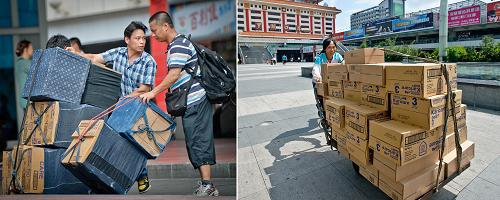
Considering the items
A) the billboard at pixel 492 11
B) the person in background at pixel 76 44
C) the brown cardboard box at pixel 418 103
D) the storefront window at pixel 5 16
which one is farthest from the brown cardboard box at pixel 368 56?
the billboard at pixel 492 11

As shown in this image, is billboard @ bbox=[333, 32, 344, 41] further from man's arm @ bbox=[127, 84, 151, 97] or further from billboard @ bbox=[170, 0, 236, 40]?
man's arm @ bbox=[127, 84, 151, 97]

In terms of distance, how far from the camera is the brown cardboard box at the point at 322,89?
128 inches

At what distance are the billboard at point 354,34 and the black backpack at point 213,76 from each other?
9.09 ft

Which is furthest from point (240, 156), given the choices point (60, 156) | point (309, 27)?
point (309, 27)

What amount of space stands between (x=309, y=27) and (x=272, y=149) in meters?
2.62

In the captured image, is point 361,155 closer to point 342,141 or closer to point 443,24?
point 342,141

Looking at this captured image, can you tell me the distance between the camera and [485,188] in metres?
2.30


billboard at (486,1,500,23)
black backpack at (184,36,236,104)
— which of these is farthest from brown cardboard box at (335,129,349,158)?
billboard at (486,1,500,23)

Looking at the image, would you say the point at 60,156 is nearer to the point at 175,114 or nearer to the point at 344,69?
the point at 175,114

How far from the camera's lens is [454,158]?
2135 millimetres

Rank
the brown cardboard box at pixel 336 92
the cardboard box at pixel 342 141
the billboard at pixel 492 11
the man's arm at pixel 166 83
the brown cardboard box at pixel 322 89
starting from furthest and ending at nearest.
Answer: the billboard at pixel 492 11 < the brown cardboard box at pixel 322 89 < the brown cardboard box at pixel 336 92 < the cardboard box at pixel 342 141 < the man's arm at pixel 166 83

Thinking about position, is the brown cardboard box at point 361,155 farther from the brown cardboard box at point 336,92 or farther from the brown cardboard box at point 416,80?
the brown cardboard box at point 336,92

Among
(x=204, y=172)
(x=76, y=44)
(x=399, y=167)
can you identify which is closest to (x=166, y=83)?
(x=204, y=172)

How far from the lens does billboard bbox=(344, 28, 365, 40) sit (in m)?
4.29
